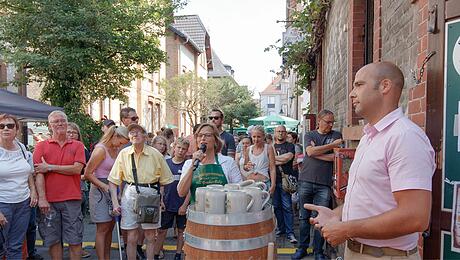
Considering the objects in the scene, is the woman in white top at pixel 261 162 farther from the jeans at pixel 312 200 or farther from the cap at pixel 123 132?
the cap at pixel 123 132

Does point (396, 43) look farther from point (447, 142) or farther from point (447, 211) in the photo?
point (447, 211)

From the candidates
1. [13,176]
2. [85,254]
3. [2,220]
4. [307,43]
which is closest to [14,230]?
[2,220]

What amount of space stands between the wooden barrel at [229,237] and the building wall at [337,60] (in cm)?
351

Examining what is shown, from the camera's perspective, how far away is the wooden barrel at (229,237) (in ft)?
8.91

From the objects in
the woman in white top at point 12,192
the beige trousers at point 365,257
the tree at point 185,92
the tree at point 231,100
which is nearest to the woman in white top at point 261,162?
the woman in white top at point 12,192

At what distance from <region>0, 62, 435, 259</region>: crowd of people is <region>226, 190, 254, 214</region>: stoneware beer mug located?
0.48m

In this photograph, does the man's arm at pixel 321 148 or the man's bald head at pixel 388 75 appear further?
the man's arm at pixel 321 148

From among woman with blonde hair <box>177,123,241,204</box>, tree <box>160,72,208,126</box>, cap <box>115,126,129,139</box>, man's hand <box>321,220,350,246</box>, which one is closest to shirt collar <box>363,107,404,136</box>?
man's hand <box>321,220,350,246</box>

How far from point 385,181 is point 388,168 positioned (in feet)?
0.24

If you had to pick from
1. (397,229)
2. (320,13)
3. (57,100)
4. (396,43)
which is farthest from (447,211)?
(57,100)

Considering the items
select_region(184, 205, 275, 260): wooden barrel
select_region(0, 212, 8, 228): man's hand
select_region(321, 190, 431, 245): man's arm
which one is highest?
select_region(321, 190, 431, 245): man's arm

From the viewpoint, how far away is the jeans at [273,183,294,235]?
6.71 metres

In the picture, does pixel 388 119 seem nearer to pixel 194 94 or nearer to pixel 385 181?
pixel 385 181

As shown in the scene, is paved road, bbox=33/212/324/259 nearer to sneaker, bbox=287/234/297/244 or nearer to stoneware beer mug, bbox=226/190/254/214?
sneaker, bbox=287/234/297/244
